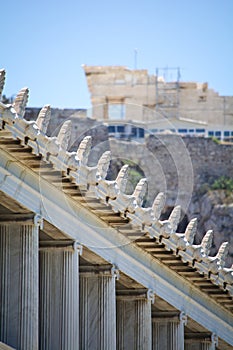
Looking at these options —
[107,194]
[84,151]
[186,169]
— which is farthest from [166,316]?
[186,169]

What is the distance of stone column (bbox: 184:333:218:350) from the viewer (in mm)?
78812

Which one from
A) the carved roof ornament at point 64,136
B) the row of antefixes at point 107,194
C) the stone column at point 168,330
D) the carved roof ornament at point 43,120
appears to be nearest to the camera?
the row of antefixes at point 107,194

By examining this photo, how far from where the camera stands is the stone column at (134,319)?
74.2m

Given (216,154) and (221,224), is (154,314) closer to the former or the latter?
(221,224)

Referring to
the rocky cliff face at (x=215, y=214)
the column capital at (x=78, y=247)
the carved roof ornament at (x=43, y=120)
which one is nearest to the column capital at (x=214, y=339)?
the column capital at (x=78, y=247)

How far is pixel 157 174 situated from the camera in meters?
128

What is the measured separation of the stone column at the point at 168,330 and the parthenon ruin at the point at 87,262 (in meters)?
0.03

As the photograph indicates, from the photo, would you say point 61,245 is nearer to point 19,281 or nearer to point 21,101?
point 19,281

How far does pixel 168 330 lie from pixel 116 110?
68.8 m

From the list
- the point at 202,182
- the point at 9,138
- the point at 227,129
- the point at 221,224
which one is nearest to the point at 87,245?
the point at 9,138

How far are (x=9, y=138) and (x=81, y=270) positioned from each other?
8.27 meters

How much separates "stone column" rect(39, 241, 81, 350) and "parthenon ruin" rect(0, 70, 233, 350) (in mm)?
29

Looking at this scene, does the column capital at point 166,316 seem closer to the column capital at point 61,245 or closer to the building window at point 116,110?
the column capital at point 61,245

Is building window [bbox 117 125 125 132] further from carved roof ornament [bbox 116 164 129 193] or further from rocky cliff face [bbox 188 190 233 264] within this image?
carved roof ornament [bbox 116 164 129 193]
